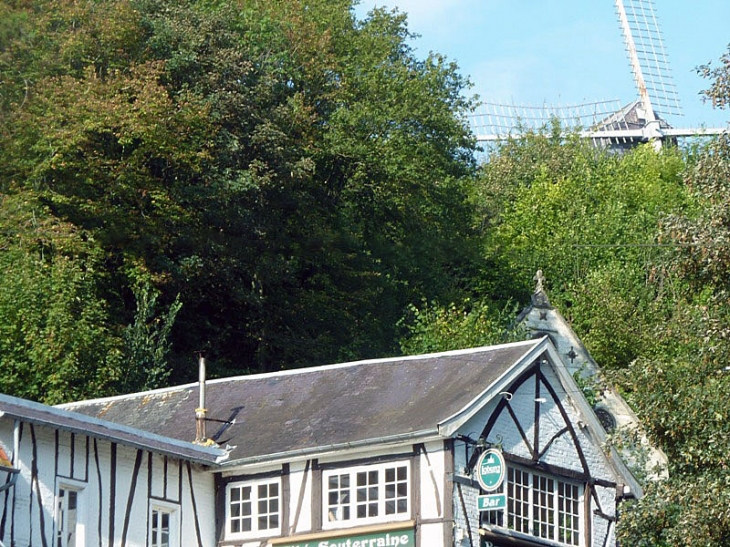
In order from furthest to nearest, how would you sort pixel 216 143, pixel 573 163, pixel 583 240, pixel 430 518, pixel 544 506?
pixel 573 163
pixel 583 240
pixel 216 143
pixel 544 506
pixel 430 518

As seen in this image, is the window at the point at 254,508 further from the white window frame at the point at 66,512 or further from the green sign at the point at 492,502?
the green sign at the point at 492,502

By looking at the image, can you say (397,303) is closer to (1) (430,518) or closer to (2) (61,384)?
(2) (61,384)

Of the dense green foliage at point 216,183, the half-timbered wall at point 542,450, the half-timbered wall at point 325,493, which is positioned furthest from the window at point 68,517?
the dense green foliage at point 216,183

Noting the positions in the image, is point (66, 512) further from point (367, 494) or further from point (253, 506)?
point (367, 494)

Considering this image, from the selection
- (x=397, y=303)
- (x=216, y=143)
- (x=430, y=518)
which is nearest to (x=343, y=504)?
(x=430, y=518)

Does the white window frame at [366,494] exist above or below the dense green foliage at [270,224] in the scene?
below

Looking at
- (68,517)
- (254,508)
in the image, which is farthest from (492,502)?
(68,517)

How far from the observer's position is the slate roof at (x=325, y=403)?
28.1m

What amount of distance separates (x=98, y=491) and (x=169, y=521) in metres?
2.06

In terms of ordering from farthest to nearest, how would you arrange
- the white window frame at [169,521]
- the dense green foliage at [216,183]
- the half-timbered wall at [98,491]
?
the dense green foliage at [216,183] → the white window frame at [169,521] → the half-timbered wall at [98,491]

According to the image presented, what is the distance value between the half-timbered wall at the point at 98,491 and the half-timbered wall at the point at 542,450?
4991 millimetres

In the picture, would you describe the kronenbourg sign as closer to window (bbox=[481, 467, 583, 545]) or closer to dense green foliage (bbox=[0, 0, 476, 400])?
window (bbox=[481, 467, 583, 545])

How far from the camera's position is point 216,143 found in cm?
4459

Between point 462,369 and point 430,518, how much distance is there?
3.40m
